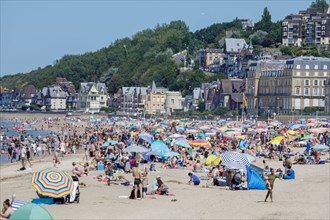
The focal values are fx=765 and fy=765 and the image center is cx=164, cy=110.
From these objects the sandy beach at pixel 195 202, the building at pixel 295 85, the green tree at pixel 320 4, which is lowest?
the sandy beach at pixel 195 202

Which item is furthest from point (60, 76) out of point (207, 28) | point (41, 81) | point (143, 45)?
point (207, 28)

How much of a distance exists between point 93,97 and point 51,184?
399ft

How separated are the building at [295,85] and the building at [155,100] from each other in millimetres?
26049

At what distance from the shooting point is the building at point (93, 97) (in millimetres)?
138500

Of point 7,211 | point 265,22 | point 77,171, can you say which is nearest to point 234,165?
point 77,171

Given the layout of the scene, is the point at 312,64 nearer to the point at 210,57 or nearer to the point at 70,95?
the point at 210,57

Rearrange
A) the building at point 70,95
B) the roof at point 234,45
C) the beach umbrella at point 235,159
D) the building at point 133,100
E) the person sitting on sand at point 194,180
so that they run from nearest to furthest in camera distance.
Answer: the beach umbrella at point 235,159, the person sitting on sand at point 194,180, the building at point 133,100, the roof at point 234,45, the building at point 70,95

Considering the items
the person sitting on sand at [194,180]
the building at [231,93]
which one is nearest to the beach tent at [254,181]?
the person sitting on sand at [194,180]

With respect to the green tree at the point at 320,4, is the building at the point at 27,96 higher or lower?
lower

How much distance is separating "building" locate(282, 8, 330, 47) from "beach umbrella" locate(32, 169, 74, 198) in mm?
106492

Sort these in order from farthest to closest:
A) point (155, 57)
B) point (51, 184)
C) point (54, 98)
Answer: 1. point (54, 98)
2. point (155, 57)
3. point (51, 184)

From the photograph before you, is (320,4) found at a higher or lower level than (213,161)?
higher

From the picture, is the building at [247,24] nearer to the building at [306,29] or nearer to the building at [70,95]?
the building at [306,29]

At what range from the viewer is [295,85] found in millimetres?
86938
